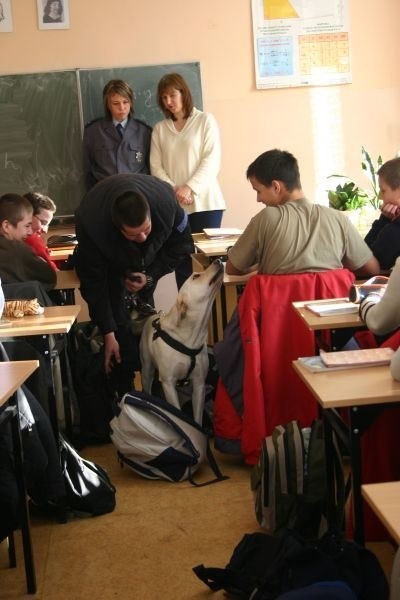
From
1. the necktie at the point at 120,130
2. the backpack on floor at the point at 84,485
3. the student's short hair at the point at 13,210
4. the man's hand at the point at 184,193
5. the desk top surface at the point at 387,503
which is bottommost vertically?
the backpack on floor at the point at 84,485

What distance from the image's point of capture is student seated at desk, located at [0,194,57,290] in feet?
12.2

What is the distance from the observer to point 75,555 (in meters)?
2.81

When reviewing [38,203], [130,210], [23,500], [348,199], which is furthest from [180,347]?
[348,199]

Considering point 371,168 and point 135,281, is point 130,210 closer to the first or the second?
point 135,281

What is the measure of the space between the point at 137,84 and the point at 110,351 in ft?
9.35

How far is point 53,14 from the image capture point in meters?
6.09

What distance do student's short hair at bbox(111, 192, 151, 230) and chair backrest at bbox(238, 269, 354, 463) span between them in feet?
1.85

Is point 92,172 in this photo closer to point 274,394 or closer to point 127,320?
point 127,320

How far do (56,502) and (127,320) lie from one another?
125 centimetres

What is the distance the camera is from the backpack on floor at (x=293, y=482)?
2.69 metres

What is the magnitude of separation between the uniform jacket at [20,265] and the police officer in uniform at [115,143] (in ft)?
7.05

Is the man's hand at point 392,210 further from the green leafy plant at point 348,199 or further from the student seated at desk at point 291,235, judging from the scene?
the green leafy plant at point 348,199

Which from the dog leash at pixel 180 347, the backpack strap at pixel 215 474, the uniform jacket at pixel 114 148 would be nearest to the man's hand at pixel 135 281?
the dog leash at pixel 180 347

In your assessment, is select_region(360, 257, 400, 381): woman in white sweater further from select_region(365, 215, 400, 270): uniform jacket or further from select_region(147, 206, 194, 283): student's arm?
select_region(147, 206, 194, 283): student's arm
